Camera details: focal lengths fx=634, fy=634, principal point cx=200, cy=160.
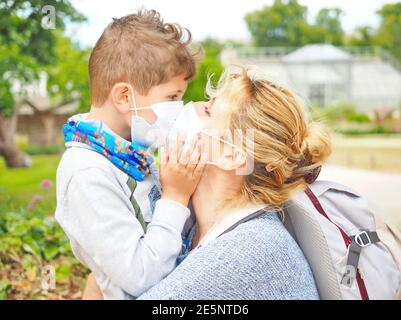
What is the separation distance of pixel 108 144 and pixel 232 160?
324 millimetres

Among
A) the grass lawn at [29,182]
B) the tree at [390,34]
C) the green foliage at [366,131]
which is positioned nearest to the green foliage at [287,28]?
the tree at [390,34]

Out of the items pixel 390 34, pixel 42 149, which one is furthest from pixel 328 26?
pixel 42 149

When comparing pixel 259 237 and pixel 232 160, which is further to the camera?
pixel 232 160

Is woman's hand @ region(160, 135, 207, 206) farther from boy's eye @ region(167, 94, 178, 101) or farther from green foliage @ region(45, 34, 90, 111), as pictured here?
green foliage @ region(45, 34, 90, 111)

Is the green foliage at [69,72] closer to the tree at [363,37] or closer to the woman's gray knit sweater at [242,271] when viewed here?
the woman's gray knit sweater at [242,271]

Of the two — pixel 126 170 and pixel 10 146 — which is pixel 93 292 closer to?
pixel 126 170

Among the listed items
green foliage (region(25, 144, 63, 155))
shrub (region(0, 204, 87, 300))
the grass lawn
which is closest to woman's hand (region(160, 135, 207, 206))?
shrub (region(0, 204, 87, 300))

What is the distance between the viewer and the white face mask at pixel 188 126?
1637 millimetres

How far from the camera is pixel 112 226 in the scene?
4.90 feet

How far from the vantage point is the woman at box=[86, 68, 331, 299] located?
148cm

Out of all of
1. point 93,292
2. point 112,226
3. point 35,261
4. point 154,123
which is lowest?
point 35,261

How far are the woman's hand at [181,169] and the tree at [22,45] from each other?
985mm

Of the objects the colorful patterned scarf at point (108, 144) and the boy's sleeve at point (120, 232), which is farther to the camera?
the colorful patterned scarf at point (108, 144)
